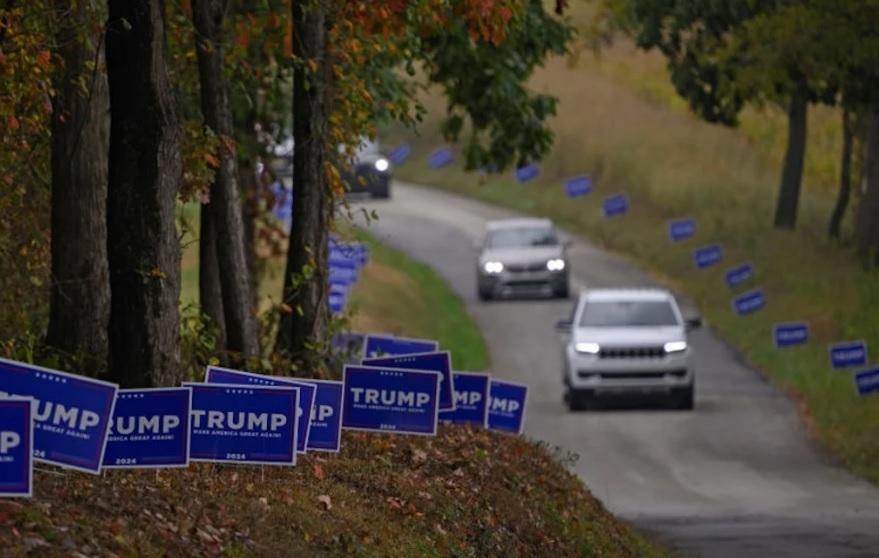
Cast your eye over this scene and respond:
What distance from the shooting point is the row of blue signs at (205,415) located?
426 inches

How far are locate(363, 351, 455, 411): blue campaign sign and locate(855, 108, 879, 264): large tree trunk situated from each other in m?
27.8

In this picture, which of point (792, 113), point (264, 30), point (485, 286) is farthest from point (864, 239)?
point (264, 30)

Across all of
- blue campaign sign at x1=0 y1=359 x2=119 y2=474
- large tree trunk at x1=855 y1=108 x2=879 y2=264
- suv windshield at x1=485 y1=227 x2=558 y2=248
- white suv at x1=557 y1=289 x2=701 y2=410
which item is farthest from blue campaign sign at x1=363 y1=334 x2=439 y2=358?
suv windshield at x1=485 y1=227 x2=558 y2=248

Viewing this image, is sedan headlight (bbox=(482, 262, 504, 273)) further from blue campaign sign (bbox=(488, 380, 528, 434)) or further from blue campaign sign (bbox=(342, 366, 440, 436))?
blue campaign sign (bbox=(342, 366, 440, 436))

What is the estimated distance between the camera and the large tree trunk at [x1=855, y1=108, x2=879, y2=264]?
4303cm

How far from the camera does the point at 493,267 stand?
4753cm

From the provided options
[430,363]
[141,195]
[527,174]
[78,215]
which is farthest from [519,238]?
[141,195]

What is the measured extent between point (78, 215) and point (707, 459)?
14.1 meters

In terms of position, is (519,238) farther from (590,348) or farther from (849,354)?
(849,354)

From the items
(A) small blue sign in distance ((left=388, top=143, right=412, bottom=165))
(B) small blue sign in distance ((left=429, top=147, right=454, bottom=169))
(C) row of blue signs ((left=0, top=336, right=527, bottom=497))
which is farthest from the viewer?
(A) small blue sign in distance ((left=388, top=143, right=412, bottom=165))

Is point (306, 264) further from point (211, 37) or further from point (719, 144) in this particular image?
point (719, 144)

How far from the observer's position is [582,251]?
5631cm

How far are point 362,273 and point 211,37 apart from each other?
31312mm

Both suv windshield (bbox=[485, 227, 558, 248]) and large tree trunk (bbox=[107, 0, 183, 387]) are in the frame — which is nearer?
large tree trunk (bbox=[107, 0, 183, 387])
